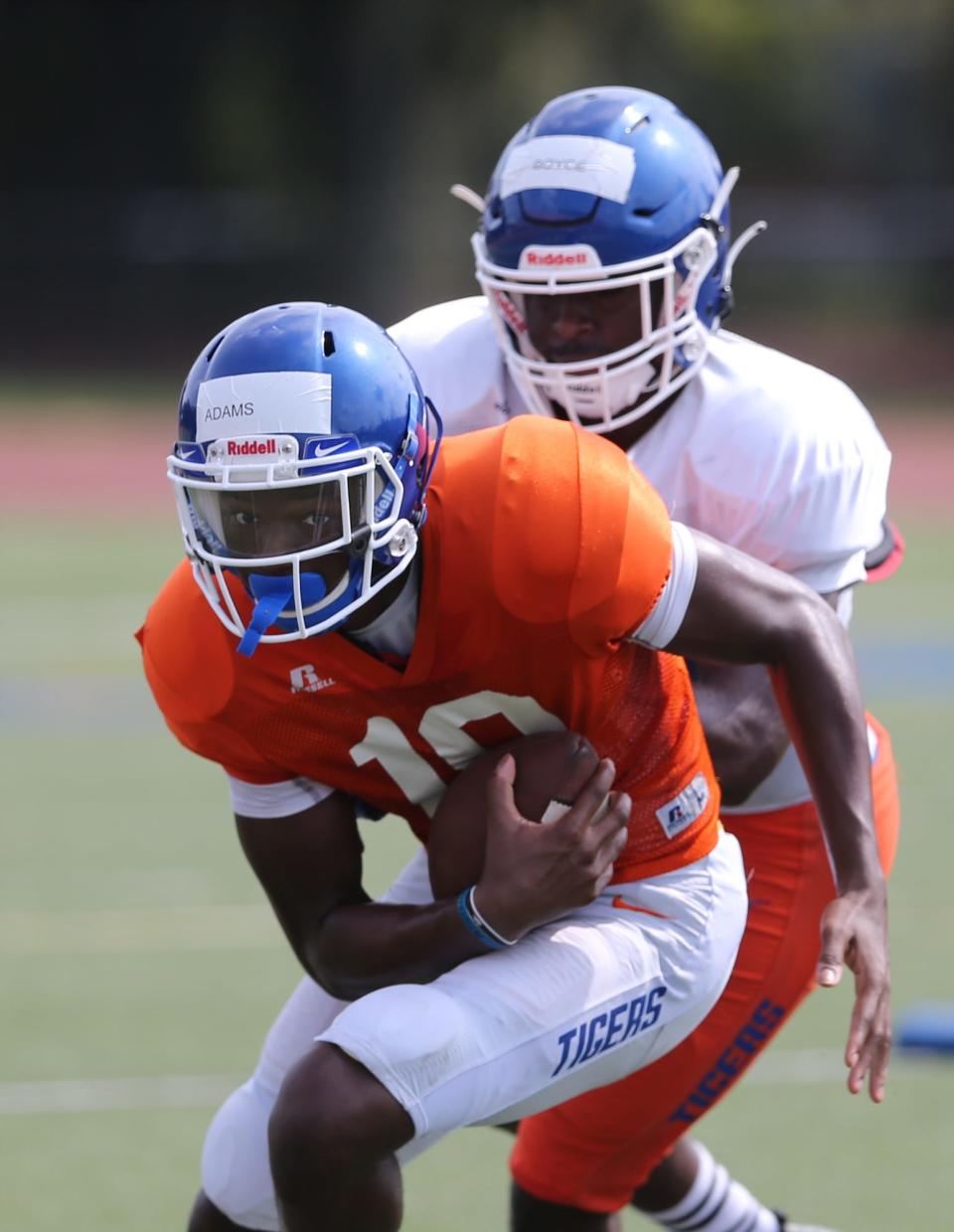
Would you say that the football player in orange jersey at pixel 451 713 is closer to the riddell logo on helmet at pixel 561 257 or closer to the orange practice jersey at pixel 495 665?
the orange practice jersey at pixel 495 665

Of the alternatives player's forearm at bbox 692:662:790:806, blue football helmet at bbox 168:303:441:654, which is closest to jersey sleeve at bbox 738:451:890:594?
player's forearm at bbox 692:662:790:806

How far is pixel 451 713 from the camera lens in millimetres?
3102

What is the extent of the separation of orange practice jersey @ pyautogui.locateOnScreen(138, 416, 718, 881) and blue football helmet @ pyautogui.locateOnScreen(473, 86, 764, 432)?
63 cm

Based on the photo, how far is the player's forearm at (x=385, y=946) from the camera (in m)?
3.01

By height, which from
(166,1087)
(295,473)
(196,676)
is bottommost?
(166,1087)

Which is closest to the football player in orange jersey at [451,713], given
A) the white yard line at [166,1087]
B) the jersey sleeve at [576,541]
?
the jersey sleeve at [576,541]

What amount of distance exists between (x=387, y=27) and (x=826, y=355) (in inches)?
260

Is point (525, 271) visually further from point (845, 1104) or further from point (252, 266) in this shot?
point (252, 266)

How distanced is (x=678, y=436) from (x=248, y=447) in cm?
110

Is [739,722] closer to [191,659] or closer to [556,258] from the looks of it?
[556,258]

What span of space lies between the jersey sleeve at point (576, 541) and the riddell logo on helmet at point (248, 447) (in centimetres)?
35

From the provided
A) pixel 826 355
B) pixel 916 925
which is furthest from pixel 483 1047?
pixel 826 355

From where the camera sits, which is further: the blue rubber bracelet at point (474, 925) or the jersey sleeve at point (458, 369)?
the jersey sleeve at point (458, 369)

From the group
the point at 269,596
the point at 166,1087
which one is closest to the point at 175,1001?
the point at 166,1087
